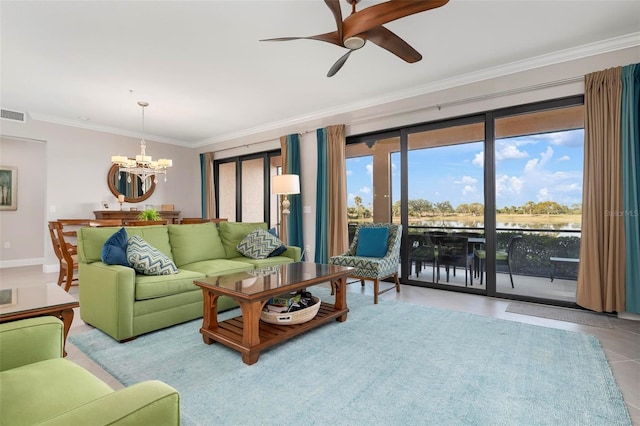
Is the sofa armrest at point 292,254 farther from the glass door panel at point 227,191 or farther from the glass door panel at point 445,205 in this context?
the glass door panel at point 227,191

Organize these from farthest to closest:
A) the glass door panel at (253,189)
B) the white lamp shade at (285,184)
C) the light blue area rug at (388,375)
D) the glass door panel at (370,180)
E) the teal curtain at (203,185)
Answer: the teal curtain at (203,185), the glass door panel at (253,189), the glass door panel at (370,180), the white lamp shade at (285,184), the light blue area rug at (388,375)

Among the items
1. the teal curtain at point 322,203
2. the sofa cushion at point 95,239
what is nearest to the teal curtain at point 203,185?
the teal curtain at point 322,203

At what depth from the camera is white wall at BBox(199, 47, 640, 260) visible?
3.41 meters

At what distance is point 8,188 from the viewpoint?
6508mm

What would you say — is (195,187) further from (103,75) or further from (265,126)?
(103,75)

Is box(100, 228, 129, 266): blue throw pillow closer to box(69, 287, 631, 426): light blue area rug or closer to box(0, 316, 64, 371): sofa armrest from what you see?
box(69, 287, 631, 426): light blue area rug

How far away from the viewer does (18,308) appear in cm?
154

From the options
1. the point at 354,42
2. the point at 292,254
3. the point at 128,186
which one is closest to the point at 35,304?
the point at 354,42

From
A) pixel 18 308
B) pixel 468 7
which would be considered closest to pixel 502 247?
pixel 468 7

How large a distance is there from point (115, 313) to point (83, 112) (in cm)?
452

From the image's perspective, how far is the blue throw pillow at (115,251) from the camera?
Answer: 281cm

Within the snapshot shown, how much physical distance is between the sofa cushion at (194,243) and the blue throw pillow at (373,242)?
1793 millimetres

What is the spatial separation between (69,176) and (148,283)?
471 cm

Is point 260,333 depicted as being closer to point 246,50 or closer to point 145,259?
point 145,259
